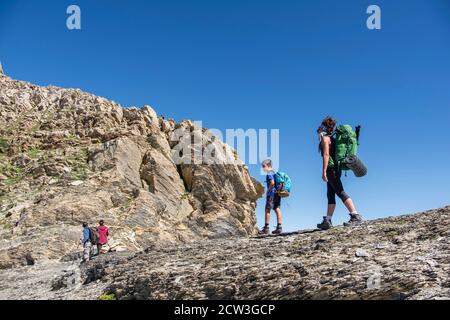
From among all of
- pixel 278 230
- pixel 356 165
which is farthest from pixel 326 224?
pixel 278 230

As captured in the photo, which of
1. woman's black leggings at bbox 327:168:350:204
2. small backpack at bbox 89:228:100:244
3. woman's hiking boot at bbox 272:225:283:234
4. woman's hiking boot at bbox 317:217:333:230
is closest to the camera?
woman's black leggings at bbox 327:168:350:204

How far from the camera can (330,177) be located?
13188 mm

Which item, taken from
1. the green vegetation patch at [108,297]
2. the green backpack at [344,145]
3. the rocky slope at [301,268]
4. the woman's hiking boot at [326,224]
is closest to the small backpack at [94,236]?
the rocky slope at [301,268]

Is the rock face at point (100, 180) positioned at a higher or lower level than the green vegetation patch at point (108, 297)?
higher

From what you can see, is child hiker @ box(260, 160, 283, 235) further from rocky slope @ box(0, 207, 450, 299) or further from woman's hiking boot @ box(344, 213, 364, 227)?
woman's hiking boot @ box(344, 213, 364, 227)

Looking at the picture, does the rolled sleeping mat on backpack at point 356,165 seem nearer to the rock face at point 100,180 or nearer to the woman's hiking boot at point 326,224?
the woman's hiking boot at point 326,224

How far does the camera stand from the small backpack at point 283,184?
52.5 ft

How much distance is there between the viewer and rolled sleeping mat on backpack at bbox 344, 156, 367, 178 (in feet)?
41.9

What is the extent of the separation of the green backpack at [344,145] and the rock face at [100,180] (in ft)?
83.3

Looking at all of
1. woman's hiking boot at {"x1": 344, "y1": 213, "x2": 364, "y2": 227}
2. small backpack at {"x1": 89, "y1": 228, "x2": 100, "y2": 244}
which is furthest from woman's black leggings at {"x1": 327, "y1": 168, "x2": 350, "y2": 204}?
small backpack at {"x1": 89, "y1": 228, "x2": 100, "y2": 244}

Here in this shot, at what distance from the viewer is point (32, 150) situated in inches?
2045

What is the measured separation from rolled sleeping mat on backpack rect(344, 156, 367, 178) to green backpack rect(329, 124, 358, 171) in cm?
22

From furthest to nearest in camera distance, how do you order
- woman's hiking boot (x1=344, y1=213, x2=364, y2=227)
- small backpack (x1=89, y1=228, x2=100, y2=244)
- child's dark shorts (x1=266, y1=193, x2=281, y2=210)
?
small backpack (x1=89, y1=228, x2=100, y2=244) < child's dark shorts (x1=266, y1=193, x2=281, y2=210) < woman's hiking boot (x1=344, y1=213, x2=364, y2=227)
